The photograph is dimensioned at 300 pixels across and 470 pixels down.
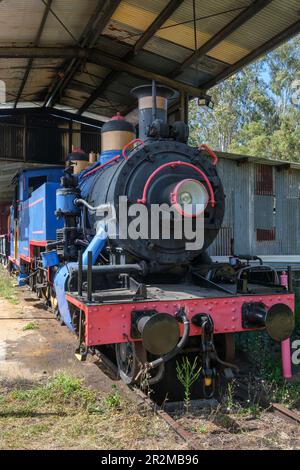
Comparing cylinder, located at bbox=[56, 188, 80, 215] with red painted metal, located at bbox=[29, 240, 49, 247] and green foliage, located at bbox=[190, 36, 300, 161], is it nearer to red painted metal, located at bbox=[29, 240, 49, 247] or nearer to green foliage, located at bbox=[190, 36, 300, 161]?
red painted metal, located at bbox=[29, 240, 49, 247]

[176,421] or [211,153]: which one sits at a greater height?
[211,153]

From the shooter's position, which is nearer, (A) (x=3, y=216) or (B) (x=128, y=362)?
(B) (x=128, y=362)

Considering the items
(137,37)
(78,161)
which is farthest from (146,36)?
(78,161)

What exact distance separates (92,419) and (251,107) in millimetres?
28355

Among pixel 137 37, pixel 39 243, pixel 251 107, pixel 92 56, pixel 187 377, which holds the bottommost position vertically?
pixel 187 377

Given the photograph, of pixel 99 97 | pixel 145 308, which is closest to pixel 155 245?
pixel 145 308

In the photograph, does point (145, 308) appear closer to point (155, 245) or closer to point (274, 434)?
point (155, 245)

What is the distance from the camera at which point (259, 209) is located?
9.80 m

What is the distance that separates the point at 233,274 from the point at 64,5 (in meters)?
6.55

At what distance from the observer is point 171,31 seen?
9.46 metres

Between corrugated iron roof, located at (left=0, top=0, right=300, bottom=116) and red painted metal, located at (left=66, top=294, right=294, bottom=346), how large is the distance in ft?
19.8

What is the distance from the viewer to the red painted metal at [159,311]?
3.84 meters

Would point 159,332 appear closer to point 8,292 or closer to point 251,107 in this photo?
point 8,292

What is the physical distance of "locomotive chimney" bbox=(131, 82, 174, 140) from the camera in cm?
521
